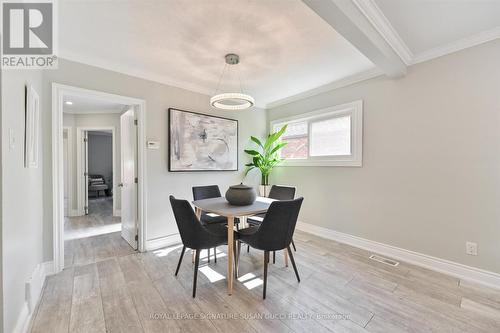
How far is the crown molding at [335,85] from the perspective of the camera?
289cm

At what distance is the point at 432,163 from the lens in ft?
7.95

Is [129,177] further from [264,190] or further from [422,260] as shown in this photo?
A: [422,260]

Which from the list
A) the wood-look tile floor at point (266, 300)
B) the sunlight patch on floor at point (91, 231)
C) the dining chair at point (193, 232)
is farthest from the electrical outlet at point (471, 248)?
the sunlight patch on floor at point (91, 231)

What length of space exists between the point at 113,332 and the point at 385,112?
140 inches

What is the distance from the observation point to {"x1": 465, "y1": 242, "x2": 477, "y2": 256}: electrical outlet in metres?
2.18

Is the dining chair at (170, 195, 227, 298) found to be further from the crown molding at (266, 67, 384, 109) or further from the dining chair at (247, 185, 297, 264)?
the crown molding at (266, 67, 384, 109)

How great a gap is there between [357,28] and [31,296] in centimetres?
331

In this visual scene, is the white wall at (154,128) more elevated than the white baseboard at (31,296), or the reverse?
the white wall at (154,128)

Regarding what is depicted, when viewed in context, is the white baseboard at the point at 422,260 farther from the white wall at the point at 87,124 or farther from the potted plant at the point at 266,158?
the white wall at the point at 87,124

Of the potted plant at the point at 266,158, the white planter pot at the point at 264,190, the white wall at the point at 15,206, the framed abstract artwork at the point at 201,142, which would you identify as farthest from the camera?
the white planter pot at the point at 264,190

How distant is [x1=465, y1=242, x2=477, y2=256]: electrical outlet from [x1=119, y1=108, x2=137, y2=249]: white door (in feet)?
12.9

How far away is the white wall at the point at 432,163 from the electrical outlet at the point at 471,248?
38mm

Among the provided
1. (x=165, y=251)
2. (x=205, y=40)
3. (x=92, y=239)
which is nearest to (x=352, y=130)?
(x=205, y=40)

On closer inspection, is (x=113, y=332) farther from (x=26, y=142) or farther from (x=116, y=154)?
(x=116, y=154)
